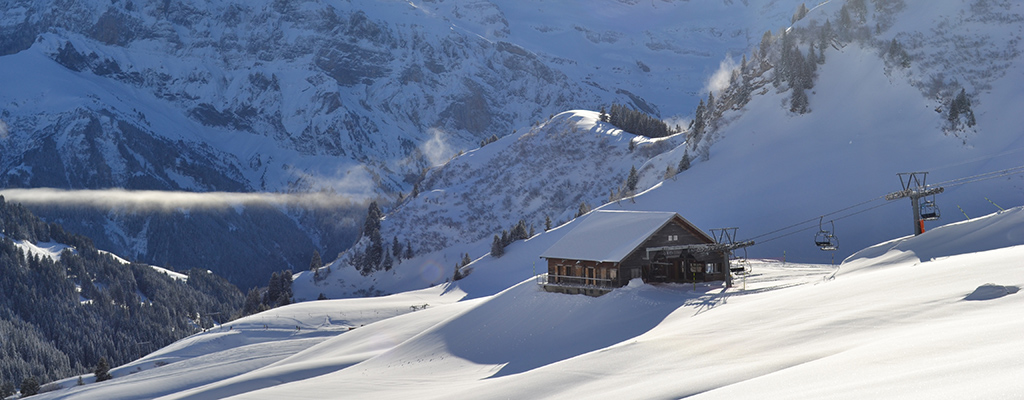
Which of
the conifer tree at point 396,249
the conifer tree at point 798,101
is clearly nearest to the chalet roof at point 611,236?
the conifer tree at point 798,101

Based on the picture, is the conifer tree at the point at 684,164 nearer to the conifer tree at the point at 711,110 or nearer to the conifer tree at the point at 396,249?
the conifer tree at the point at 711,110

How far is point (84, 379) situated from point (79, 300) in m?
99.7

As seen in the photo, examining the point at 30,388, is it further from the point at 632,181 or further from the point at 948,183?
the point at 948,183

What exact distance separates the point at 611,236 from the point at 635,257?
3226mm

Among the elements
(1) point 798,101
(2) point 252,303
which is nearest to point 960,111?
(1) point 798,101

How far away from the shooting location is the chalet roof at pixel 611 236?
168 feet

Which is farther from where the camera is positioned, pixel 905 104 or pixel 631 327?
pixel 905 104

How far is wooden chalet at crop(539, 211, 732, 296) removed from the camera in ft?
167

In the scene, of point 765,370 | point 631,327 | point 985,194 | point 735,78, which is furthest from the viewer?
point 735,78

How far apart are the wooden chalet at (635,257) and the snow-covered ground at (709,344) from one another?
165cm

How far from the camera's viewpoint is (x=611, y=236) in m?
54.0

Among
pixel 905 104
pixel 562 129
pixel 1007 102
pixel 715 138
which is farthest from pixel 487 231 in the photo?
pixel 1007 102

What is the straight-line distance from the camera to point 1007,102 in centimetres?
7962

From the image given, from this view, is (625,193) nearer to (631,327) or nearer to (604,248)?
(604,248)
